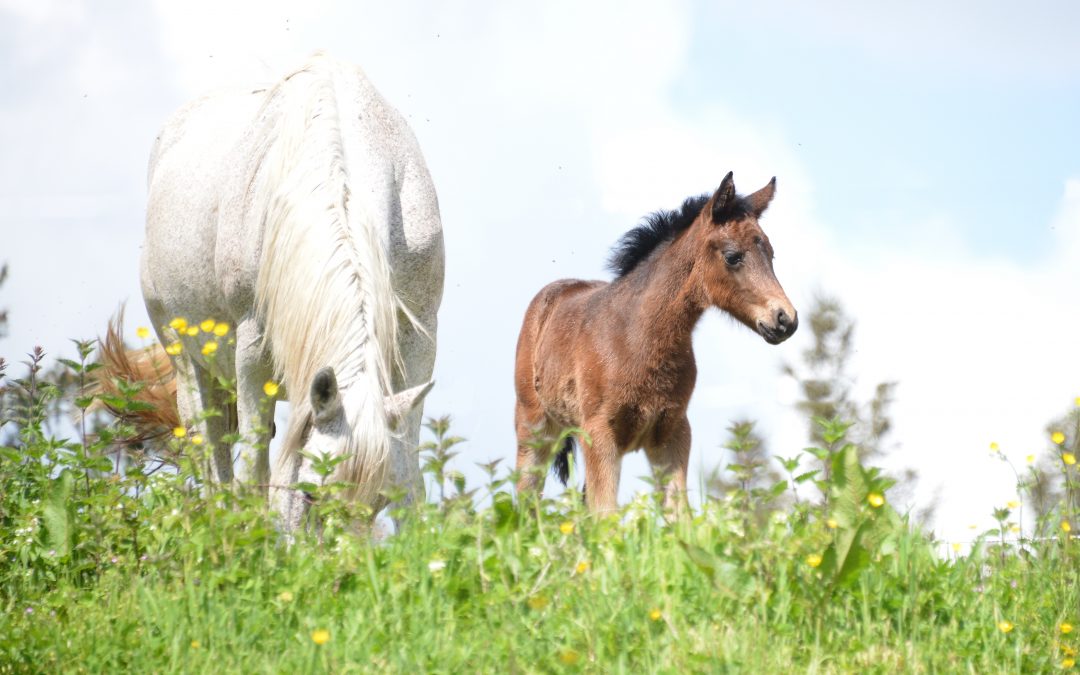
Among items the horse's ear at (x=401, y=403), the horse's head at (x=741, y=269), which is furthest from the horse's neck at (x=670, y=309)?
the horse's ear at (x=401, y=403)

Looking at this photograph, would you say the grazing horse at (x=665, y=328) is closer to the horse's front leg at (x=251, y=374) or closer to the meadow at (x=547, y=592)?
the horse's front leg at (x=251, y=374)

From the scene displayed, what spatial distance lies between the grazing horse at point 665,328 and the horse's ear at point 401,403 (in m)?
1.89

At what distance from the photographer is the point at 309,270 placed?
527 cm

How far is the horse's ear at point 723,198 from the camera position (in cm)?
703

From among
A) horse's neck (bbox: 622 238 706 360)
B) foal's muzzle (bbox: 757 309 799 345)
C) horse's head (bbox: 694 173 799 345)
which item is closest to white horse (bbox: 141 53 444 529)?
horse's neck (bbox: 622 238 706 360)

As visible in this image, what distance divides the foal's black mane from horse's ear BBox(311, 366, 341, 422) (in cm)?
341

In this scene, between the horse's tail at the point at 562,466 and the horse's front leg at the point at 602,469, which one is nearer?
the horse's front leg at the point at 602,469

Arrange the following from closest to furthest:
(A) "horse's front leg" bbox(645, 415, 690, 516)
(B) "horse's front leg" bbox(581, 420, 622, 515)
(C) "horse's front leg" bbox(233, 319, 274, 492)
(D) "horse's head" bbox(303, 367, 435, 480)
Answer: (D) "horse's head" bbox(303, 367, 435, 480)
(C) "horse's front leg" bbox(233, 319, 274, 492)
(B) "horse's front leg" bbox(581, 420, 622, 515)
(A) "horse's front leg" bbox(645, 415, 690, 516)

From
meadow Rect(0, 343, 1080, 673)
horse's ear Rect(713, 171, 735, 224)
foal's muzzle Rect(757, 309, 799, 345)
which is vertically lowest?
meadow Rect(0, 343, 1080, 673)

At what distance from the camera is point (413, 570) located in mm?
3742

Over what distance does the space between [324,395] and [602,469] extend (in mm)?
2442

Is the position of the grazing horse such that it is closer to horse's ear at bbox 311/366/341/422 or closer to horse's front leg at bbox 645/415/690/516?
horse's front leg at bbox 645/415/690/516

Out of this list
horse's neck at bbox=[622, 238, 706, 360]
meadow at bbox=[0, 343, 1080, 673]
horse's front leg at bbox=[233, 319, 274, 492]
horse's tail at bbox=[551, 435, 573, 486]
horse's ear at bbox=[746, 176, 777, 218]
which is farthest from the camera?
horse's tail at bbox=[551, 435, 573, 486]

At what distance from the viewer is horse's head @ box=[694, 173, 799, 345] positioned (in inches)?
277
